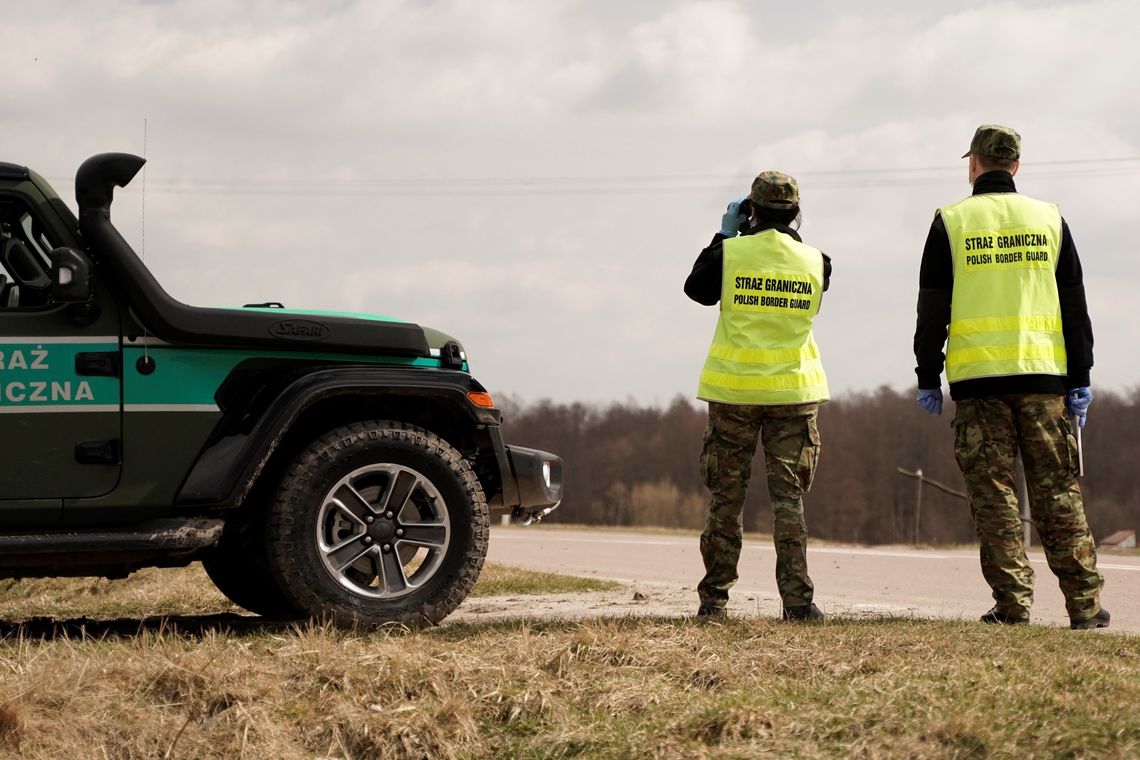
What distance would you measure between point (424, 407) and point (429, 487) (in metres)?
0.51

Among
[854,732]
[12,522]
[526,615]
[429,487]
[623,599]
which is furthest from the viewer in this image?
[623,599]

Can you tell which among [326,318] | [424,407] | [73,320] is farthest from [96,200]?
[424,407]

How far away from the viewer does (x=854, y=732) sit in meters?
4.16

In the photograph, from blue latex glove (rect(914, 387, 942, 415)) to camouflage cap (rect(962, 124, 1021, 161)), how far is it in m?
1.21

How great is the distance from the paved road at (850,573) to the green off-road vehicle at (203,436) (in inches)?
84.6

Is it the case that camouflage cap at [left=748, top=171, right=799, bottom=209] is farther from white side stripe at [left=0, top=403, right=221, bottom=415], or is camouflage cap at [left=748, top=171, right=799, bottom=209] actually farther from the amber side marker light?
white side stripe at [left=0, top=403, right=221, bottom=415]

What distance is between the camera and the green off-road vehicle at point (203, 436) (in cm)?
574

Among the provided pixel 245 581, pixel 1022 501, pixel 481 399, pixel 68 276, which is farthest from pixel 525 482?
pixel 1022 501

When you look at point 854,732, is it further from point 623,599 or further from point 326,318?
point 623,599

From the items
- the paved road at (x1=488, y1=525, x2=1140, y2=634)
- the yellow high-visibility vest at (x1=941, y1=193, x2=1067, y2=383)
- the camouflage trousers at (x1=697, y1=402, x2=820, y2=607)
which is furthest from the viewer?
the paved road at (x1=488, y1=525, x2=1140, y2=634)

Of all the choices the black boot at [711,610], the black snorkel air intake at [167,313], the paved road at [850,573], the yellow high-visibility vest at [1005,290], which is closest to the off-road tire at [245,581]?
the black snorkel air intake at [167,313]

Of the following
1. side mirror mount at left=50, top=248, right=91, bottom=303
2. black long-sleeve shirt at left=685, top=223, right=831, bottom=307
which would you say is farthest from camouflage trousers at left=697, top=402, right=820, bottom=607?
side mirror mount at left=50, top=248, right=91, bottom=303

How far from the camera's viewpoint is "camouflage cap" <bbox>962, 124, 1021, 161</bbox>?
6.68 meters

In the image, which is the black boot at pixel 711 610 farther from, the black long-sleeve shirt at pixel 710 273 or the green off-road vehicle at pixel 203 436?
the black long-sleeve shirt at pixel 710 273
